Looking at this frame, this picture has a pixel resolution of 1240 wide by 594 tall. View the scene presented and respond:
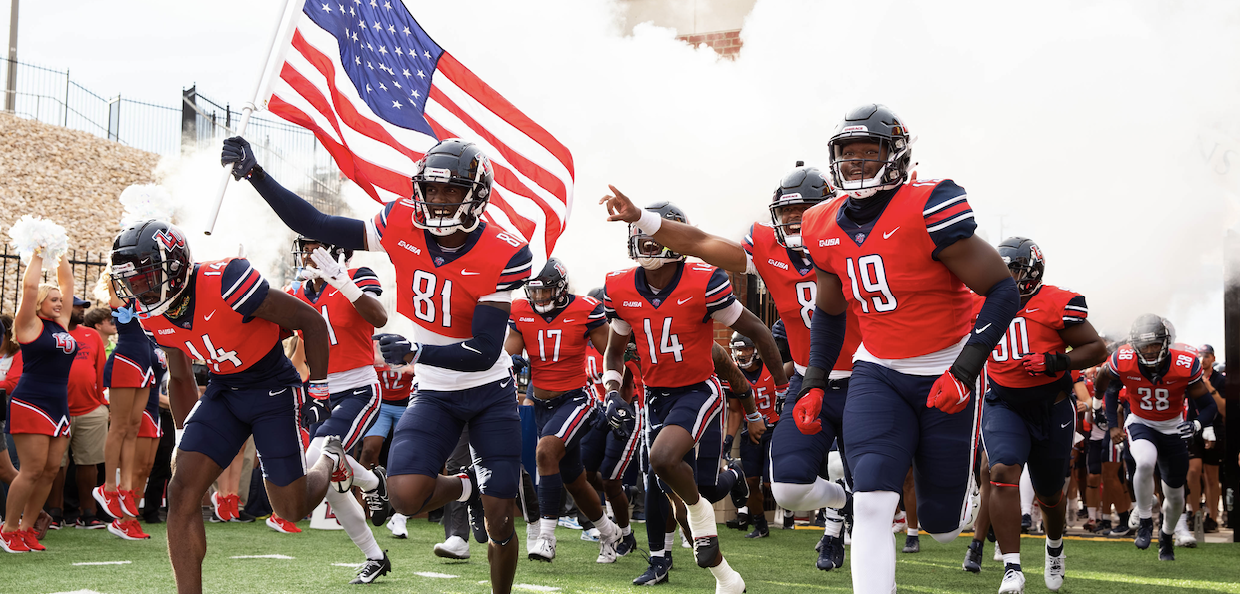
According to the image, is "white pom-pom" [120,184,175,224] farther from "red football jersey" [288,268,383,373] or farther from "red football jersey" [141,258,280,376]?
"red football jersey" [141,258,280,376]

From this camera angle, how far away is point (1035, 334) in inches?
247

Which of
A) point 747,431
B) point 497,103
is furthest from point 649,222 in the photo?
point 747,431

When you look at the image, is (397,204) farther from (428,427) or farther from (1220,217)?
(1220,217)

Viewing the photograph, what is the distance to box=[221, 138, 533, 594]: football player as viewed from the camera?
4648mm

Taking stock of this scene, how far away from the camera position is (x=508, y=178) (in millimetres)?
7609

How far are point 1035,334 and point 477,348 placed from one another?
3.55 metres

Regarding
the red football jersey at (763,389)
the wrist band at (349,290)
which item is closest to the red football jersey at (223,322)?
the wrist band at (349,290)

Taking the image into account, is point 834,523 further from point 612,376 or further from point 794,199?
point 794,199

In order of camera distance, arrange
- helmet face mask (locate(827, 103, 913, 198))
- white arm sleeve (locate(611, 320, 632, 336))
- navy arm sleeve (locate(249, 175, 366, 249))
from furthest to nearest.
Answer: white arm sleeve (locate(611, 320, 632, 336)) < navy arm sleeve (locate(249, 175, 366, 249)) < helmet face mask (locate(827, 103, 913, 198))

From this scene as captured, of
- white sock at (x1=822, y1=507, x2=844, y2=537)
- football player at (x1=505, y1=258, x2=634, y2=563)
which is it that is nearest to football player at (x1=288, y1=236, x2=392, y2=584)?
football player at (x1=505, y1=258, x2=634, y2=563)

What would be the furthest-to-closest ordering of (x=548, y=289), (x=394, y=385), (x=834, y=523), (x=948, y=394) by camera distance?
(x=394, y=385)
(x=548, y=289)
(x=834, y=523)
(x=948, y=394)

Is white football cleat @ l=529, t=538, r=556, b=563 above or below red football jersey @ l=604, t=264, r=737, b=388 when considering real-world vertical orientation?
below

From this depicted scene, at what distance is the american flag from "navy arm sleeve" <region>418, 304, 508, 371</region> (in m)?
2.48

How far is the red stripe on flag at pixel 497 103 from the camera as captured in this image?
754cm
